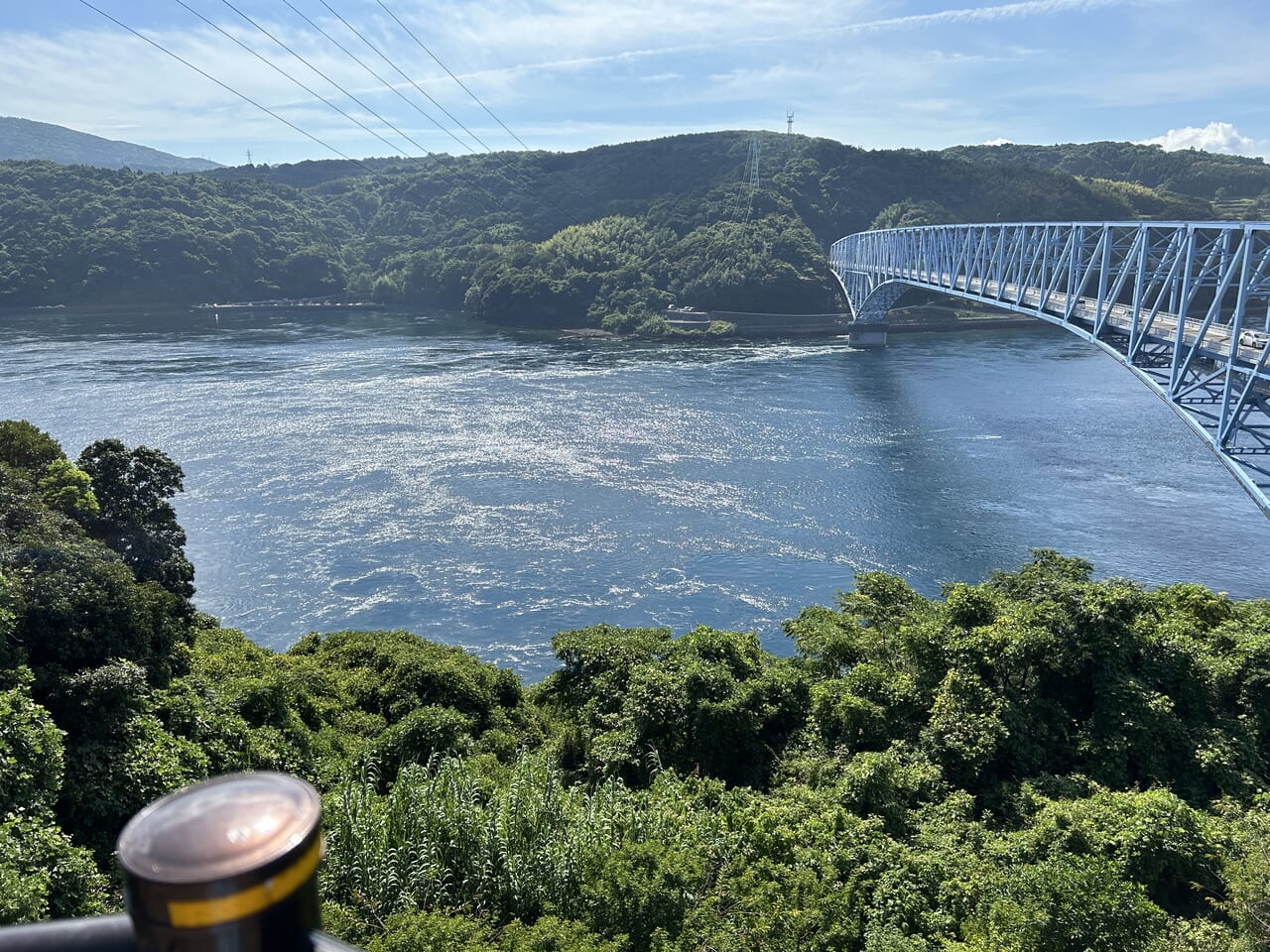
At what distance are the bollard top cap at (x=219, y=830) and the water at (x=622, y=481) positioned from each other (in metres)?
20.9

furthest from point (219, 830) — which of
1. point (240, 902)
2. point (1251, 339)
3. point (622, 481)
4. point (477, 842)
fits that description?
point (622, 481)

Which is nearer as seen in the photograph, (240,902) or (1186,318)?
(240,902)

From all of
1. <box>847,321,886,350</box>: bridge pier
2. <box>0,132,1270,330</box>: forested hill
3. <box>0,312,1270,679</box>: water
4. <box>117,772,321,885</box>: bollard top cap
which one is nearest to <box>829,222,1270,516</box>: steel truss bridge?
<box>0,312,1270,679</box>: water

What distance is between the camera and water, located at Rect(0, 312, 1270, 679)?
24688 mm

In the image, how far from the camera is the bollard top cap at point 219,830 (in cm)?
86

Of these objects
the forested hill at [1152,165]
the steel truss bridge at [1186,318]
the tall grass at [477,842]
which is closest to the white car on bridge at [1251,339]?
the steel truss bridge at [1186,318]

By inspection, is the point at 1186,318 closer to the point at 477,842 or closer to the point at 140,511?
the point at 477,842

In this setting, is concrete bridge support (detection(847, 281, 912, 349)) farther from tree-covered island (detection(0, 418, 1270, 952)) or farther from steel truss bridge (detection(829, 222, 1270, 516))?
tree-covered island (detection(0, 418, 1270, 952))

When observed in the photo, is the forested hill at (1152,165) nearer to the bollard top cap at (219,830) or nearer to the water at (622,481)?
the water at (622,481)

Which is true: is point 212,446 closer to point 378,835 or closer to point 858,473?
point 858,473

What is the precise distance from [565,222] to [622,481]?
274 feet

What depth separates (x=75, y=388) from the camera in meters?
44.1

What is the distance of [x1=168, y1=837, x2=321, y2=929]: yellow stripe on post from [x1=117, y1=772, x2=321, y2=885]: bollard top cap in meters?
0.03

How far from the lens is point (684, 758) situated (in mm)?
13320
